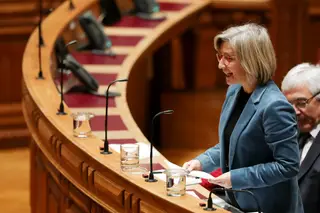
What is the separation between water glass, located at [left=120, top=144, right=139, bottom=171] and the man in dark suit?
0.74m

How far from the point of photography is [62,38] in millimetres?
5723

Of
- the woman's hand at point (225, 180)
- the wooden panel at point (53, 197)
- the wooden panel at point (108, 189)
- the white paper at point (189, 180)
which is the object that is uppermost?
the woman's hand at point (225, 180)

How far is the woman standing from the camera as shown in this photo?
9.70ft

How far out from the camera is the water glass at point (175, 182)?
310cm

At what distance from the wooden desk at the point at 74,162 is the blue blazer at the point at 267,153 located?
0.67 feet

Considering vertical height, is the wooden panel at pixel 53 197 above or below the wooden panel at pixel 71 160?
below

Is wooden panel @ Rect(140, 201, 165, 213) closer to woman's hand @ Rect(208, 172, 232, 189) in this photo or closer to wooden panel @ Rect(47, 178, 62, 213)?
woman's hand @ Rect(208, 172, 232, 189)

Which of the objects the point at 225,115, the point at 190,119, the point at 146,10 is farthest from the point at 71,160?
the point at 190,119

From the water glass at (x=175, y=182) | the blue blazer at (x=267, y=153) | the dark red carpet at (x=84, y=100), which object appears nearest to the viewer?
the blue blazer at (x=267, y=153)

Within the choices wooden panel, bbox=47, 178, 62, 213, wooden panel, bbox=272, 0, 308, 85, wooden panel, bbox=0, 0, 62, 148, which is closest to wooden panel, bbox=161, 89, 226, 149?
wooden panel, bbox=272, 0, 308, 85

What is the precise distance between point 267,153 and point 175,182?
0.35 m

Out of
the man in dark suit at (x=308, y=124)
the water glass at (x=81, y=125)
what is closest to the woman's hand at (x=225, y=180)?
the man in dark suit at (x=308, y=124)

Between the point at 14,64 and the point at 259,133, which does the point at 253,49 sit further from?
the point at 14,64

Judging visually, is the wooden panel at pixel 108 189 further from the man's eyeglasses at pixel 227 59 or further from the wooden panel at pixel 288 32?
the wooden panel at pixel 288 32
